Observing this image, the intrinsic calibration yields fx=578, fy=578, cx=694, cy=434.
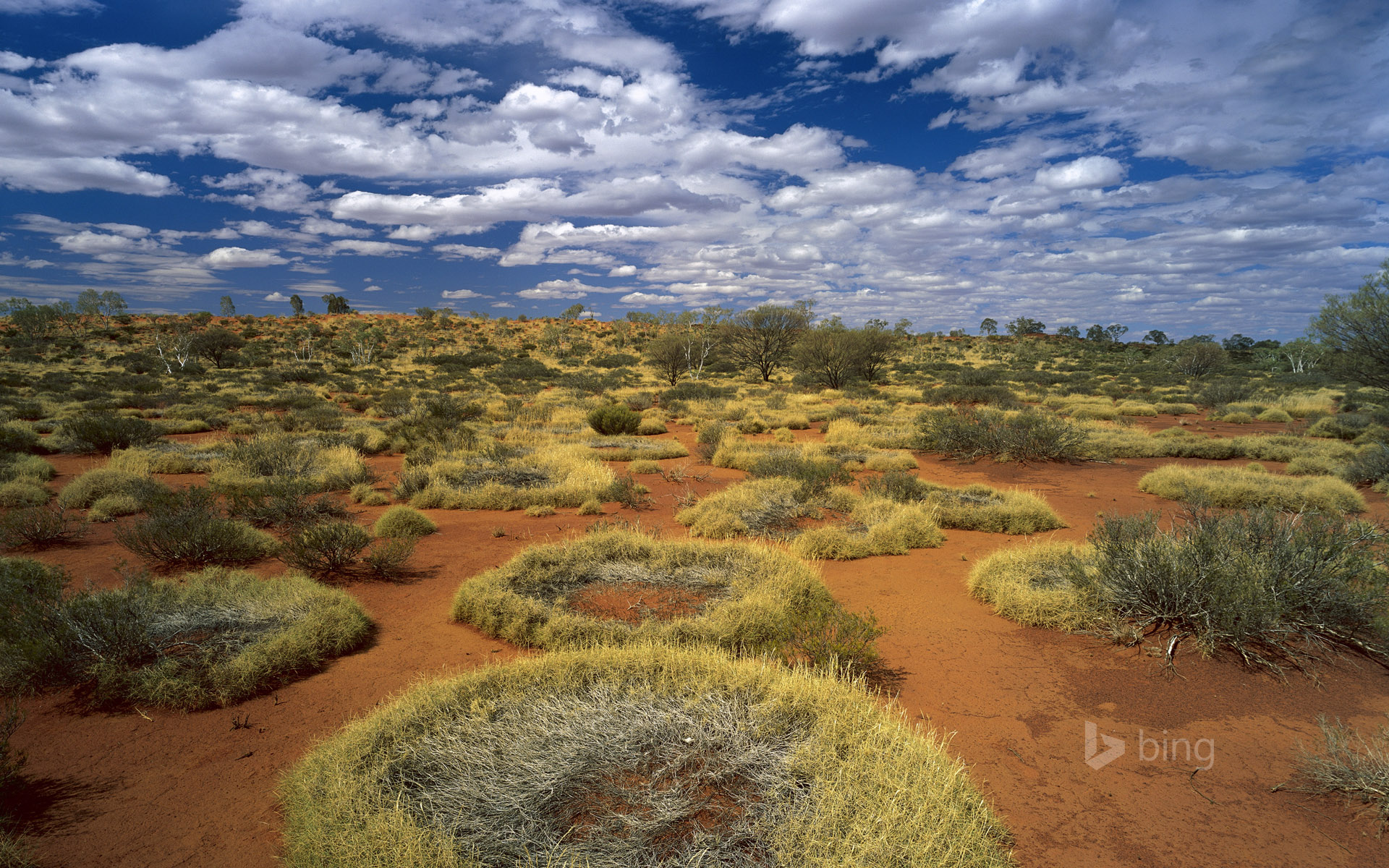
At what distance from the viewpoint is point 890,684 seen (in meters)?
5.41

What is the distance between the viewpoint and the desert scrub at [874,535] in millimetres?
8984

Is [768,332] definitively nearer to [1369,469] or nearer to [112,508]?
[1369,469]

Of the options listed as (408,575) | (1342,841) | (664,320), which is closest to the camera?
(1342,841)

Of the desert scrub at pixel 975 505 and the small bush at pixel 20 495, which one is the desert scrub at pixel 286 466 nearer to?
the small bush at pixel 20 495

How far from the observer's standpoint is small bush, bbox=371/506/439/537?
940cm

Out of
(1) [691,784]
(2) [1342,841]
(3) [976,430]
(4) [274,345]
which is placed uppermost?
(4) [274,345]

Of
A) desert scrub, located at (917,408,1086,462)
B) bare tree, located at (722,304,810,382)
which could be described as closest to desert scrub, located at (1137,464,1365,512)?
desert scrub, located at (917,408,1086,462)

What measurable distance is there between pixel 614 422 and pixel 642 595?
13141 millimetres

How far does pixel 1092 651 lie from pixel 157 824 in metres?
7.87

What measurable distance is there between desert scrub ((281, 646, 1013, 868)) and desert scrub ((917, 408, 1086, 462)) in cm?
1329

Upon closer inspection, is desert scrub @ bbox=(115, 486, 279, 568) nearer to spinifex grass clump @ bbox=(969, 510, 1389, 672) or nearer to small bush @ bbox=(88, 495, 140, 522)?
small bush @ bbox=(88, 495, 140, 522)

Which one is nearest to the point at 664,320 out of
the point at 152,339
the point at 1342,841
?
the point at 152,339

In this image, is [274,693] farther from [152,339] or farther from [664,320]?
[664,320]

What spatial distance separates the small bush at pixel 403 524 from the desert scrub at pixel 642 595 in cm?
284
